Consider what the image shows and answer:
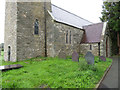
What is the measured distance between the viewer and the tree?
16.3 m

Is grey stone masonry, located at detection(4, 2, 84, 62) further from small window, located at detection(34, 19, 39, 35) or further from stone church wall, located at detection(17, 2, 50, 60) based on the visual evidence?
small window, located at detection(34, 19, 39, 35)

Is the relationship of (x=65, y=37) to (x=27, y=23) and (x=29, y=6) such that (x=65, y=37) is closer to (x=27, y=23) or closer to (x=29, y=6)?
(x=27, y=23)

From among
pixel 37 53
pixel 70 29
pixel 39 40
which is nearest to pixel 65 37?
pixel 70 29

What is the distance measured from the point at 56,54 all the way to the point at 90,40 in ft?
25.2

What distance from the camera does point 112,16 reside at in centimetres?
1848

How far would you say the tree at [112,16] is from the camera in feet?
53.5

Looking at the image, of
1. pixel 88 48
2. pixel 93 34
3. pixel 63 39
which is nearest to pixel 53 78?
pixel 63 39

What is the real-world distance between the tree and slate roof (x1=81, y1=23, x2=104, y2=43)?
3232 mm

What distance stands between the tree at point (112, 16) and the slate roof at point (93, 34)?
10.6 ft

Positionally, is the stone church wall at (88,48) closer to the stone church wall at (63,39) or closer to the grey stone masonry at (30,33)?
the stone church wall at (63,39)

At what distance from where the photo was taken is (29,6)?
10797 mm

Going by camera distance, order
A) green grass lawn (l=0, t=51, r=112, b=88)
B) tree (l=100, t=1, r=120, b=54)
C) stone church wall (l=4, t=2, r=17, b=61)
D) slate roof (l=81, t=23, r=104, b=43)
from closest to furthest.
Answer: green grass lawn (l=0, t=51, r=112, b=88), stone church wall (l=4, t=2, r=17, b=61), slate roof (l=81, t=23, r=104, b=43), tree (l=100, t=1, r=120, b=54)

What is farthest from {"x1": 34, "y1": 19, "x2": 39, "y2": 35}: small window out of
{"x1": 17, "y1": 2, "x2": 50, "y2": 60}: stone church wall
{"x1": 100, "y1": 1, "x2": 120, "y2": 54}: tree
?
{"x1": 100, "y1": 1, "x2": 120, "y2": 54}: tree

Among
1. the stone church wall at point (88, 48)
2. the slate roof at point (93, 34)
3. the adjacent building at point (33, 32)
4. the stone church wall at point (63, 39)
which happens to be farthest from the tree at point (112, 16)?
the adjacent building at point (33, 32)
